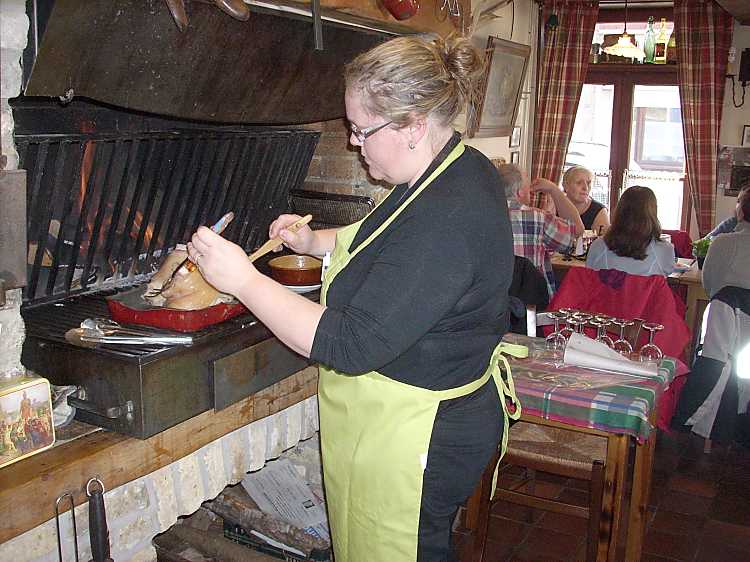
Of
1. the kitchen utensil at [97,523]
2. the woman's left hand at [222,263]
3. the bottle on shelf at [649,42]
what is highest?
the bottle on shelf at [649,42]

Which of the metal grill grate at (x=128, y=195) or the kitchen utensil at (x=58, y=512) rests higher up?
the metal grill grate at (x=128, y=195)

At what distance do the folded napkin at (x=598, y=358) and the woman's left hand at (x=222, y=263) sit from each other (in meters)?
1.44

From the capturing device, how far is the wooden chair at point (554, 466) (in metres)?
2.48

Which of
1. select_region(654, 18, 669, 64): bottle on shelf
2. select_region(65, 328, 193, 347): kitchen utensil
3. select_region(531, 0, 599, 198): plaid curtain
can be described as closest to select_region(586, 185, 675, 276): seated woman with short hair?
select_region(531, 0, 599, 198): plaid curtain

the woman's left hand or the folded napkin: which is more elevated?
the woman's left hand

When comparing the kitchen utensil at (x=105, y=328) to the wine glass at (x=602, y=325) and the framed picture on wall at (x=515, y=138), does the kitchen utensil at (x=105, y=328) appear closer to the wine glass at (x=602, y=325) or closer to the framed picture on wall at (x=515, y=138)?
the wine glass at (x=602, y=325)

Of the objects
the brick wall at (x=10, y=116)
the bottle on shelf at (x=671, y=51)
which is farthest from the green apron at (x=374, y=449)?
the bottle on shelf at (x=671, y=51)

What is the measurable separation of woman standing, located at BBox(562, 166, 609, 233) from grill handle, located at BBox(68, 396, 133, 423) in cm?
433

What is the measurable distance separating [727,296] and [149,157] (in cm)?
267

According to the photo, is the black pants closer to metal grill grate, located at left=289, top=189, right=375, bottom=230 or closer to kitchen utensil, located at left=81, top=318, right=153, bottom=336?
kitchen utensil, located at left=81, top=318, right=153, bottom=336

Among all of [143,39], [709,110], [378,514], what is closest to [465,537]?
[378,514]

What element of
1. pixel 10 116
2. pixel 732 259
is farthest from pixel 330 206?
pixel 732 259

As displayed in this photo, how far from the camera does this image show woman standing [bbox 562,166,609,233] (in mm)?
5488

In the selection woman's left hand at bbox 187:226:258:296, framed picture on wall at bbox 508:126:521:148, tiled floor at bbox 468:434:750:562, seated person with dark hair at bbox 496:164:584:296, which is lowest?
tiled floor at bbox 468:434:750:562
